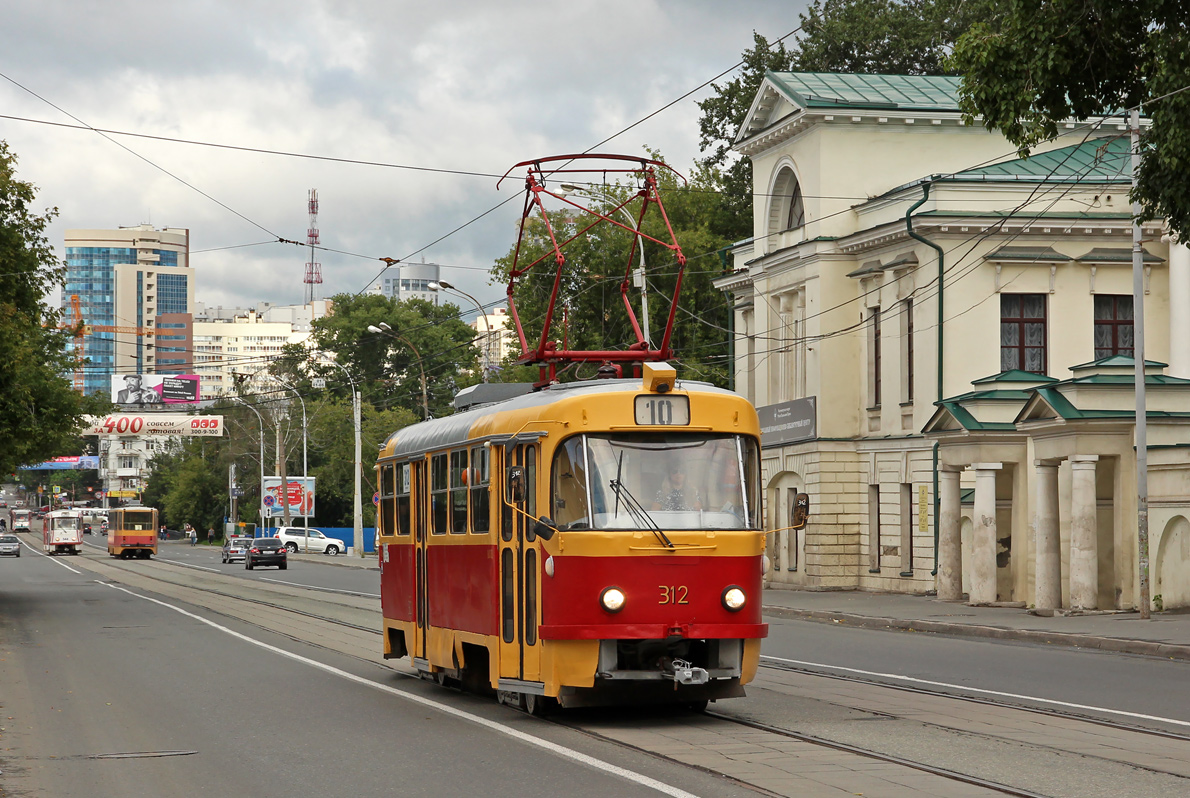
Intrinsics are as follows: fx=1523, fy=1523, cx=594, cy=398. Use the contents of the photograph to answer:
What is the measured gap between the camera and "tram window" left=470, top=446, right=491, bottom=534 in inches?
531

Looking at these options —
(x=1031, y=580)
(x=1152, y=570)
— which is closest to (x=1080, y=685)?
(x=1152, y=570)

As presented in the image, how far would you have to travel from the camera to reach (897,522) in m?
38.1

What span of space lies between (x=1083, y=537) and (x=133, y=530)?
203 ft

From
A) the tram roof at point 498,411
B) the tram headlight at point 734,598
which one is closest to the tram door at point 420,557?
the tram roof at point 498,411

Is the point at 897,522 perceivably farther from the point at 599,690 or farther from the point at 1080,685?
the point at 599,690

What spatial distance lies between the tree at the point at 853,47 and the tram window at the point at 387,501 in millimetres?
40964

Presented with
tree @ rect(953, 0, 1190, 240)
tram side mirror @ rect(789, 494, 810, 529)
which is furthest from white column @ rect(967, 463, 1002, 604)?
tram side mirror @ rect(789, 494, 810, 529)

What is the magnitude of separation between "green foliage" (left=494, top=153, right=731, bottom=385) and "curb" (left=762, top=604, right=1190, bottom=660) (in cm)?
2815

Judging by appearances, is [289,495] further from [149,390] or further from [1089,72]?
[1089,72]

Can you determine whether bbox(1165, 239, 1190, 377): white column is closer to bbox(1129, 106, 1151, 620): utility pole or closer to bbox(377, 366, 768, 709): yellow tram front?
bbox(1129, 106, 1151, 620): utility pole

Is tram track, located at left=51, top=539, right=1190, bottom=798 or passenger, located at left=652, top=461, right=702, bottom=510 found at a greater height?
passenger, located at left=652, top=461, right=702, bottom=510

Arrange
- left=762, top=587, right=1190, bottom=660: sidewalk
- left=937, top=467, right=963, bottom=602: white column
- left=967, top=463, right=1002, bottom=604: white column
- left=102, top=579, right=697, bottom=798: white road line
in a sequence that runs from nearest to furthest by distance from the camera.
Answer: left=102, top=579, right=697, bottom=798: white road line, left=762, top=587, right=1190, bottom=660: sidewalk, left=967, top=463, right=1002, bottom=604: white column, left=937, top=467, right=963, bottom=602: white column

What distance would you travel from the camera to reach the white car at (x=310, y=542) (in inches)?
3428

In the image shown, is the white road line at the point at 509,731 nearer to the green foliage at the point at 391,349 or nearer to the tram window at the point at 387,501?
the tram window at the point at 387,501
